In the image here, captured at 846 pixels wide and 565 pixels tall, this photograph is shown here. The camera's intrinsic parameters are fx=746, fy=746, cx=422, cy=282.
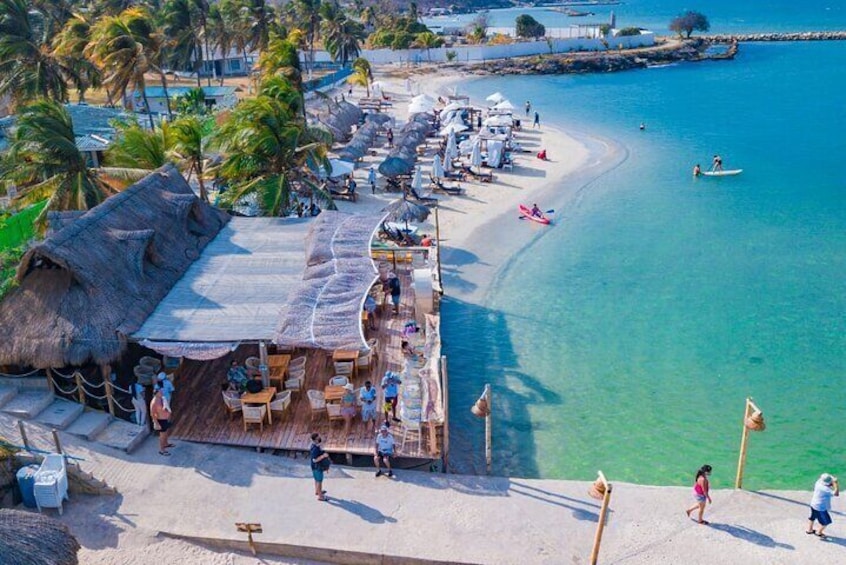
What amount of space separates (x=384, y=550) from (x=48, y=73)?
29.7m

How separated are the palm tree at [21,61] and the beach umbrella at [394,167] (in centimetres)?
1526

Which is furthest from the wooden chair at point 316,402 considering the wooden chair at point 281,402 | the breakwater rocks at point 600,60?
the breakwater rocks at point 600,60

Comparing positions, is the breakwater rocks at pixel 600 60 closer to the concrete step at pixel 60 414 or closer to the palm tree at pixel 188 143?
the palm tree at pixel 188 143

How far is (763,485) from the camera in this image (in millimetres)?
16359

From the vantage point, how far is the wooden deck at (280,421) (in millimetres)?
15328

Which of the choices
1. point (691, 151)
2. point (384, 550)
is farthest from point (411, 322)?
point (691, 151)

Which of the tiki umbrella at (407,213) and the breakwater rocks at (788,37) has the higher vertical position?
the breakwater rocks at (788,37)

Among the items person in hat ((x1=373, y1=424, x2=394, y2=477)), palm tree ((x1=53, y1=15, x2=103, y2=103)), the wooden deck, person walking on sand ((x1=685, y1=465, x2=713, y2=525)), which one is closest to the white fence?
palm tree ((x1=53, y1=15, x2=103, y2=103))

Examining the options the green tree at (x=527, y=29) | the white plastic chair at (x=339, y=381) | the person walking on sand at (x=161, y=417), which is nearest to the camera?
the person walking on sand at (x=161, y=417)

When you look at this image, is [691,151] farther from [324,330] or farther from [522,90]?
[324,330]

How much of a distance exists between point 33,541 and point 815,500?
40.2 ft

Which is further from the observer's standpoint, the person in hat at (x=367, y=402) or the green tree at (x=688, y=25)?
the green tree at (x=688, y=25)

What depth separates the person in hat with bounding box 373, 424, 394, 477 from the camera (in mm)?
14438

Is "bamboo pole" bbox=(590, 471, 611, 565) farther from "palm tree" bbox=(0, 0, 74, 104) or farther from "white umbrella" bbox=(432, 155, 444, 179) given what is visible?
"palm tree" bbox=(0, 0, 74, 104)
